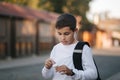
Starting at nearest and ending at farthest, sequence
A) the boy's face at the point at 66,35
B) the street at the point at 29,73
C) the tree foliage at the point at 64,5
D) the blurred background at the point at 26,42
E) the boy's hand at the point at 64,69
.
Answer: the boy's hand at the point at 64,69, the boy's face at the point at 66,35, the street at the point at 29,73, the blurred background at the point at 26,42, the tree foliage at the point at 64,5

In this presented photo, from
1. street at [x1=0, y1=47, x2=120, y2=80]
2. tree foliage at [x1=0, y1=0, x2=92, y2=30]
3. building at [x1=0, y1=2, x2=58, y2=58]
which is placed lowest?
street at [x1=0, y1=47, x2=120, y2=80]

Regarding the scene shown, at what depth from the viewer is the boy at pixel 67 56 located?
10.3 ft

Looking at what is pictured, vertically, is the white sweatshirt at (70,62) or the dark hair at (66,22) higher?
the dark hair at (66,22)

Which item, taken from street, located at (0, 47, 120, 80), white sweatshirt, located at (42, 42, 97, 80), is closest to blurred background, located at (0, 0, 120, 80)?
street, located at (0, 47, 120, 80)

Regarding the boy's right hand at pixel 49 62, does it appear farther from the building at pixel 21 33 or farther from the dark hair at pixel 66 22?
the building at pixel 21 33

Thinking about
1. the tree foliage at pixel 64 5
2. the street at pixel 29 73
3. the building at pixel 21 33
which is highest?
the tree foliage at pixel 64 5

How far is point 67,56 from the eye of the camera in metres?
3.32

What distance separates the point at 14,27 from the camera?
1038 inches

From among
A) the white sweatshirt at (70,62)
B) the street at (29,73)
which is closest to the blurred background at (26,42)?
the street at (29,73)

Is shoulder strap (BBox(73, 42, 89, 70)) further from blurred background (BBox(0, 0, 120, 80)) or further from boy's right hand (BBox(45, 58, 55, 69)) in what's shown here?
blurred background (BBox(0, 0, 120, 80))

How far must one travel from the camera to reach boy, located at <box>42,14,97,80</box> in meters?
3.15

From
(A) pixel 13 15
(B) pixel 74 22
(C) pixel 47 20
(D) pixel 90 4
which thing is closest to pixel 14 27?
(A) pixel 13 15

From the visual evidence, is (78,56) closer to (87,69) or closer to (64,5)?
(87,69)

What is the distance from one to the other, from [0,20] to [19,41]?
10.2ft
